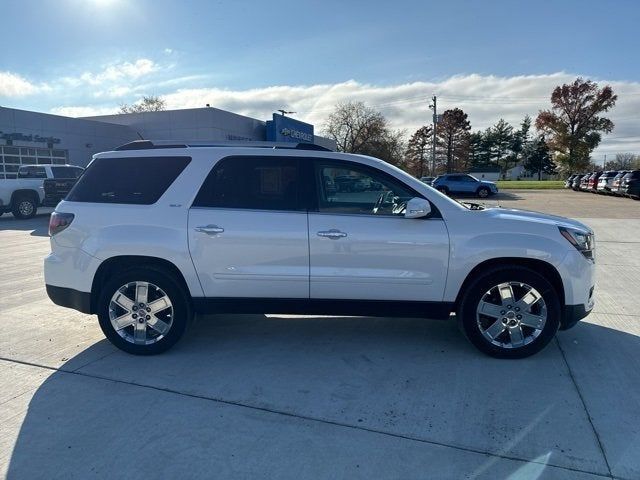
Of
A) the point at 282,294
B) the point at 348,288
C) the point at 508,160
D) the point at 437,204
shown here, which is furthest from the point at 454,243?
the point at 508,160

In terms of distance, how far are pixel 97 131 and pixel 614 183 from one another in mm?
34116

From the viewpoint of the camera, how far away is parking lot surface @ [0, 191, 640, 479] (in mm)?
2730

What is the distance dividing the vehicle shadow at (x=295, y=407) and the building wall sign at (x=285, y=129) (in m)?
33.3

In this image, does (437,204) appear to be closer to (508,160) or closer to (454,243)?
(454,243)

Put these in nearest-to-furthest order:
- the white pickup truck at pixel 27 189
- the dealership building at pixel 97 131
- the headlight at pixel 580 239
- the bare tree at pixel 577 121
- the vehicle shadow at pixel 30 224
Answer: the headlight at pixel 580 239
the vehicle shadow at pixel 30 224
the white pickup truck at pixel 27 189
the dealership building at pixel 97 131
the bare tree at pixel 577 121

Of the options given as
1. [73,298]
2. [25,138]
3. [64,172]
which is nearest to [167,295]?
[73,298]

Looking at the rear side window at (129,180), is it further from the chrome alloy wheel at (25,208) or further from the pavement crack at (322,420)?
the chrome alloy wheel at (25,208)

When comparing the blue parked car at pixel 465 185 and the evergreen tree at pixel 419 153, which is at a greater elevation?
the evergreen tree at pixel 419 153

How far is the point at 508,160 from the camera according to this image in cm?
10506

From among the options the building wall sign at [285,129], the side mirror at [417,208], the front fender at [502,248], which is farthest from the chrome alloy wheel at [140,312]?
the building wall sign at [285,129]

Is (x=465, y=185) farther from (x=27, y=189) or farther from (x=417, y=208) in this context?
(x=417, y=208)

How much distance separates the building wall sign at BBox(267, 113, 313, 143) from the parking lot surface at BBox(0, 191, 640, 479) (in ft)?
108

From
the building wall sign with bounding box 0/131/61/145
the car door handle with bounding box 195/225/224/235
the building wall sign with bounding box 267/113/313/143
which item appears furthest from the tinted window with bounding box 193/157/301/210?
the building wall sign with bounding box 267/113/313/143

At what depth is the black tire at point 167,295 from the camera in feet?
13.6
